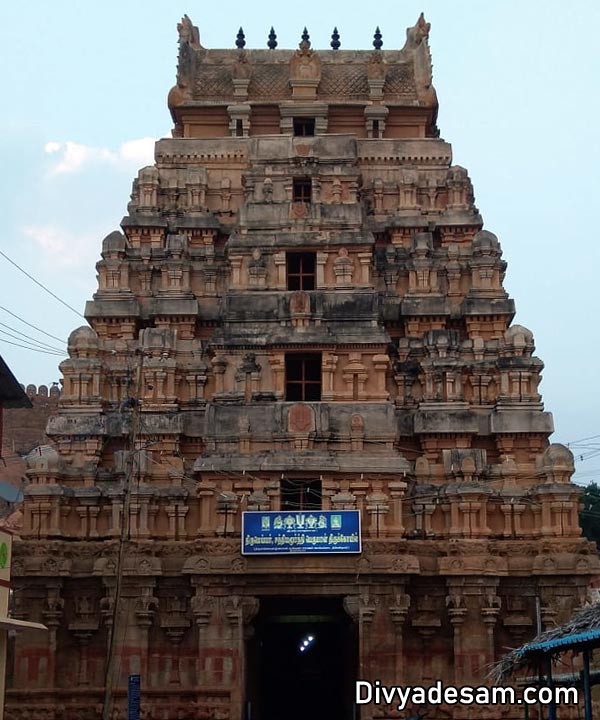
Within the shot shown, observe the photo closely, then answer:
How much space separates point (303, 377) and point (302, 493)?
4.02m

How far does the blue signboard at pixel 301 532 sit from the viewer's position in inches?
1357

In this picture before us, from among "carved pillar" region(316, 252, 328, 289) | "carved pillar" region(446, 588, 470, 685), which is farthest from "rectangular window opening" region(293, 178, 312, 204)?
"carved pillar" region(446, 588, 470, 685)

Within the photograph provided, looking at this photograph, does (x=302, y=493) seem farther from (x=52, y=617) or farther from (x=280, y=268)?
(x=52, y=617)

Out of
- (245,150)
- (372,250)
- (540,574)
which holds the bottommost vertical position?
(540,574)

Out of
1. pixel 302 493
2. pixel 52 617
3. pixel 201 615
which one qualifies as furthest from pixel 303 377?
pixel 52 617

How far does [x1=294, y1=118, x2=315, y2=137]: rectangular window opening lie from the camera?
144ft

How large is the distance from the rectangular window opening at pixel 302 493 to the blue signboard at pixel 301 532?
1.18m

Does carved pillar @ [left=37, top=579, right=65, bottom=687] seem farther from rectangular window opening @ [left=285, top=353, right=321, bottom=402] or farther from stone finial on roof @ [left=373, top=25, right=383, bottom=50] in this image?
stone finial on roof @ [left=373, top=25, right=383, bottom=50]

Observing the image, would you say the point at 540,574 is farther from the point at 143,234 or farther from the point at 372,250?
the point at 143,234

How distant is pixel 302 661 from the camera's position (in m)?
47.3

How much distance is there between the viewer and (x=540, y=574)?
35125mm

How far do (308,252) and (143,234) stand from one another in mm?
5805

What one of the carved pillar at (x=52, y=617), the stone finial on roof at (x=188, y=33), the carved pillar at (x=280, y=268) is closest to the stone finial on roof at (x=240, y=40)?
the stone finial on roof at (x=188, y=33)

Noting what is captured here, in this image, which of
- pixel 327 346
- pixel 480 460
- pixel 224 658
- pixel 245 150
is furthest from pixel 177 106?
pixel 224 658
